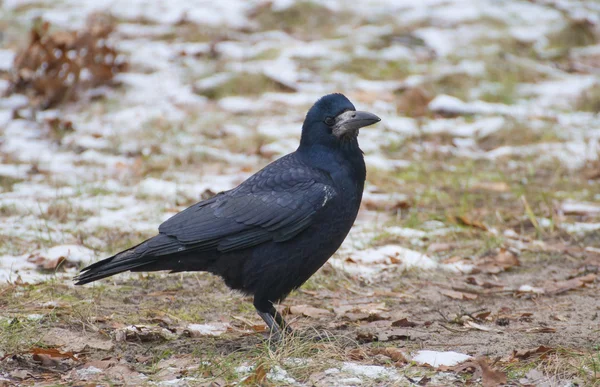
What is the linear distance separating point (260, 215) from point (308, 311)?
0.71m

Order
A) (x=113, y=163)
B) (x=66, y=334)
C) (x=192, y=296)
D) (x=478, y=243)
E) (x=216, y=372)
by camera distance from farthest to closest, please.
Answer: (x=113, y=163) < (x=478, y=243) < (x=192, y=296) < (x=66, y=334) < (x=216, y=372)

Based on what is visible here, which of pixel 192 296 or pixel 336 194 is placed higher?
pixel 336 194

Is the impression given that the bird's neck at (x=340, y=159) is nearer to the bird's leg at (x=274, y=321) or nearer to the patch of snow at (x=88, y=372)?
the bird's leg at (x=274, y=321)

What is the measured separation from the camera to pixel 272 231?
3.93 meters

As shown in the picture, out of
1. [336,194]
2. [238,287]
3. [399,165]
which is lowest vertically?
[399,165]

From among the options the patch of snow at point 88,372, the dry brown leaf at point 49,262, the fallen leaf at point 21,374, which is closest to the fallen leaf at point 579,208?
the dry brown leaf at point 49,262

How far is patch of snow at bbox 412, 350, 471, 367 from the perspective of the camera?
332cm

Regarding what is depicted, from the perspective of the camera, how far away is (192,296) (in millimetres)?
4547

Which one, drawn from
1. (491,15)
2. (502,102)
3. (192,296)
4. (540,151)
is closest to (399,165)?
(540,151)

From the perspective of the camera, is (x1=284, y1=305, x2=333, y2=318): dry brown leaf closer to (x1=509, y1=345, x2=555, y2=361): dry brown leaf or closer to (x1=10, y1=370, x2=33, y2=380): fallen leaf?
(x1=509, y1=345, x2=555, y2=361): dry brown leaf

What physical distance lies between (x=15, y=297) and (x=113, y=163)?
3.05 metres

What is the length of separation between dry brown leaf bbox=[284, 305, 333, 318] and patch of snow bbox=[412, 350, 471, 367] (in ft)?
3.19

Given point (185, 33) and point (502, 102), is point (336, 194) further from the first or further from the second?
point (185, 33)

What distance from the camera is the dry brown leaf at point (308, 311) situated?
170 inches
